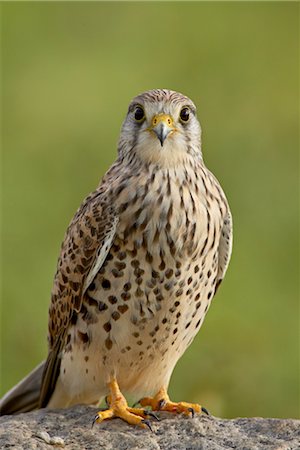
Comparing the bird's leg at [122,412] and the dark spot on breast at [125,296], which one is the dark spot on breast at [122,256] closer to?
the dark spot on breast at [125,296]

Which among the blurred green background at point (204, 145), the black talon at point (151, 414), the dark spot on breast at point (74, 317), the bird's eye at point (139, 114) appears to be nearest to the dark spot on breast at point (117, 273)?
the dark spot on breast at point (74, 317)

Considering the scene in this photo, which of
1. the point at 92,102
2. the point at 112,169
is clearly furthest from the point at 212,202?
the point at 92,102

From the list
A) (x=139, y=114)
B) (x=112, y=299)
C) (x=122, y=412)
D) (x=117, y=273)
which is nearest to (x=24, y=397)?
(x=122, y=412)

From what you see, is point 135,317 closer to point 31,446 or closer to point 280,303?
point 31,446

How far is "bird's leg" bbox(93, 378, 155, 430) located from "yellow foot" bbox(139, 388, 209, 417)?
15cm

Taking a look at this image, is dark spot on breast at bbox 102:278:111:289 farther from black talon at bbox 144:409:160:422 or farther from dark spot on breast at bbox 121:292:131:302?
black talon at bbox 144:409:160:422

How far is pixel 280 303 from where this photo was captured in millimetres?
11523

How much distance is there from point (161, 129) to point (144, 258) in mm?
666

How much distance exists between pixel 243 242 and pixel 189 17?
198 inches

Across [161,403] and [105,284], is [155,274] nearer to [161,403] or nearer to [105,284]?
[105,284]

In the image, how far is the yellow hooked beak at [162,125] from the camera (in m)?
6.52

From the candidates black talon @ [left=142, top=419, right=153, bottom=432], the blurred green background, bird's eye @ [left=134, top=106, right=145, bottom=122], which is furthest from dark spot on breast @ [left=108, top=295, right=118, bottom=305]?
the blurred green background

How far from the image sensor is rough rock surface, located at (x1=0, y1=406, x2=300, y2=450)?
6129 millimetres

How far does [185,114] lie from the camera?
6742 mm
